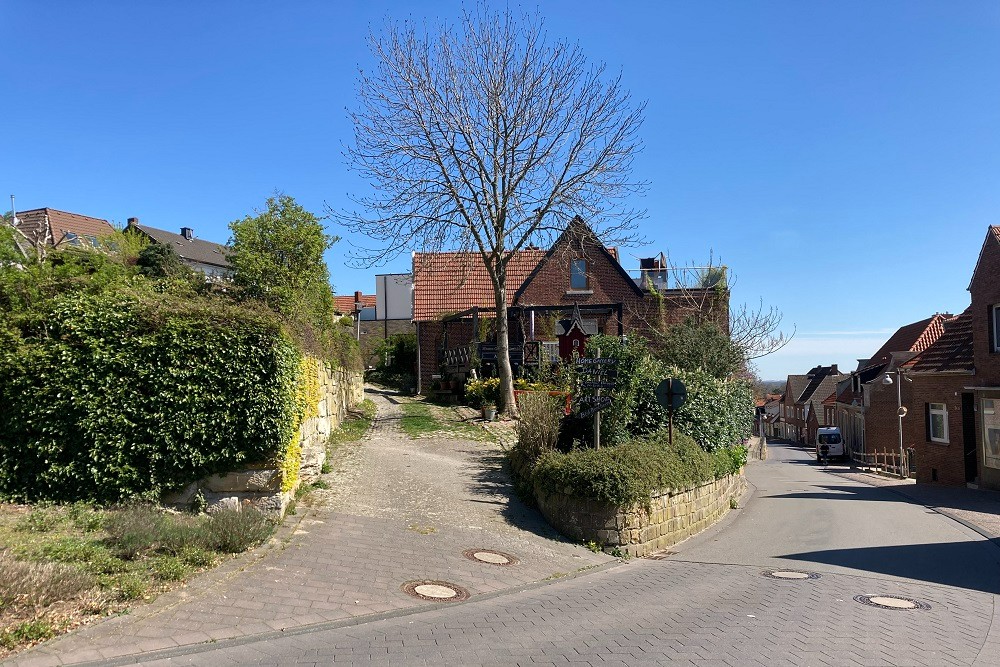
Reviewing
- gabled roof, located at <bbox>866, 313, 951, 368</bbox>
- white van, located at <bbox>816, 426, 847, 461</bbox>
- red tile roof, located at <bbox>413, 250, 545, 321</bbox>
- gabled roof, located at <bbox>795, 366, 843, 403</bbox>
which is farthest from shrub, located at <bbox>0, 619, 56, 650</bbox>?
gabled roof, located at <bbox>795, 366, 843, 403</bbox>

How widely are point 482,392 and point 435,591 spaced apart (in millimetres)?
12960

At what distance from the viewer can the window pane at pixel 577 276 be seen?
31000 mm

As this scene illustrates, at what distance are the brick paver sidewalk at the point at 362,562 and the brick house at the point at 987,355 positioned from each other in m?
15.0

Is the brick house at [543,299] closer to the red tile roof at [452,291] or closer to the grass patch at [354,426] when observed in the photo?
the red tile roof at [452,291]

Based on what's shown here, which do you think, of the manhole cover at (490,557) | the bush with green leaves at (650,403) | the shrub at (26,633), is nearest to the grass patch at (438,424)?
the bush with green leaves at (650,403)

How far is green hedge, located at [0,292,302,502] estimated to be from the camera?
30.1 feet

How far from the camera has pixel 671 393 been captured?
13.8 metres

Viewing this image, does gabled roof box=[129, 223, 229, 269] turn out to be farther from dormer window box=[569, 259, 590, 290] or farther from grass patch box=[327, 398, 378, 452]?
grass patch box=[327, 398, 378, 452]

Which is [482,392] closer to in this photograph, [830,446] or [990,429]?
[990,429]

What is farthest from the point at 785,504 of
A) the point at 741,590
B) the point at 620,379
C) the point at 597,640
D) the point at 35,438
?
the point at 35,438

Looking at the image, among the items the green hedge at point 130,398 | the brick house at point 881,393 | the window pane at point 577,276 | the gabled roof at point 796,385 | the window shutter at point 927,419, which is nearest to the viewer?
the green hedge at point 130,398

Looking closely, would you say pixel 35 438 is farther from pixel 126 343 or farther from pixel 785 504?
pixel 785 504

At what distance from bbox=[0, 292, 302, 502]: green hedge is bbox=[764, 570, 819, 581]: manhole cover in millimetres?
7047

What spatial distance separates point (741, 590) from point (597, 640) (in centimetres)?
328
